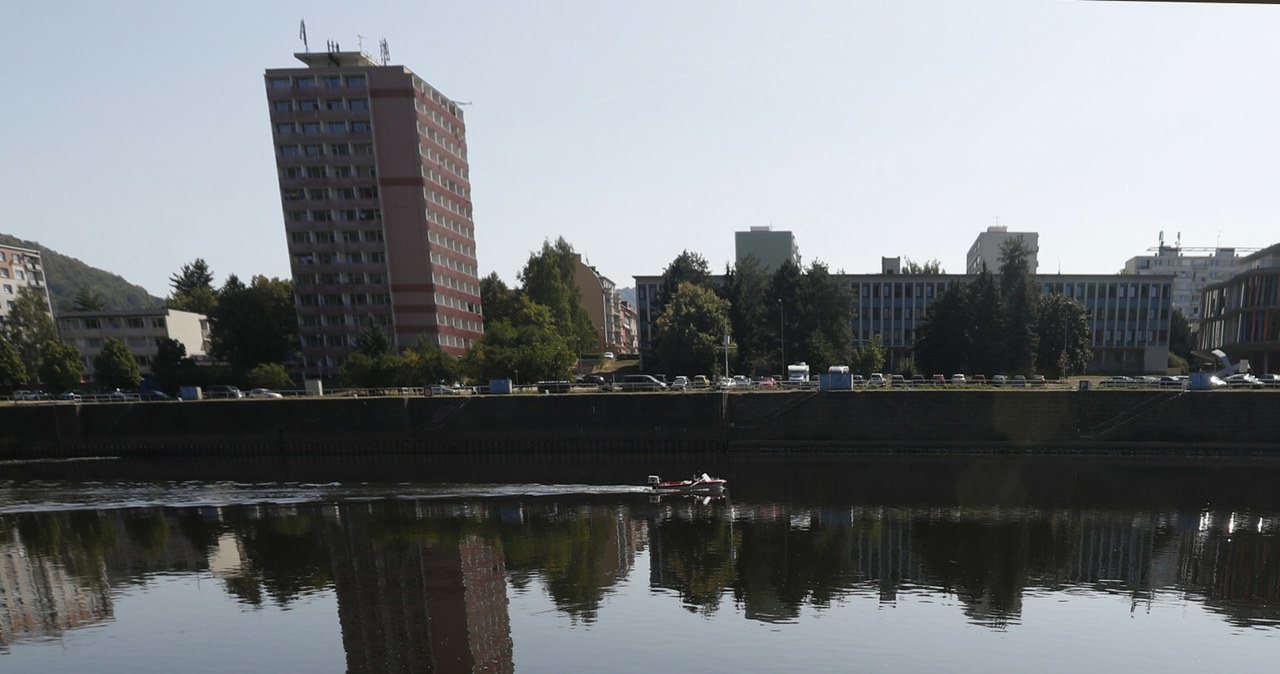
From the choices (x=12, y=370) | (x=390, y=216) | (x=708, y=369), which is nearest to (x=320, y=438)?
(x=390, y=216)

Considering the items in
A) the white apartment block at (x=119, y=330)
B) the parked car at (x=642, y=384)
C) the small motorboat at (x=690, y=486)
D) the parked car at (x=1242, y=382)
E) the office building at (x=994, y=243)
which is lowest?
the small motorboat at (x=690, y=486)

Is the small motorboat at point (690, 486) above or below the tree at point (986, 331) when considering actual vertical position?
below

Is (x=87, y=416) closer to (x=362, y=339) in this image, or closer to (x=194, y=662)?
(x=362, y=339)

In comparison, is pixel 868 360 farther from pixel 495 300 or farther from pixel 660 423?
pixel 495 300

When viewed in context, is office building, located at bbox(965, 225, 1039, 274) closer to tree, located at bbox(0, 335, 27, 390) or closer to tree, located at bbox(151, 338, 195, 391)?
tree, located at bbox(151, 338, 195, 391)

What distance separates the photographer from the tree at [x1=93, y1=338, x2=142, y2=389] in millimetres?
76250

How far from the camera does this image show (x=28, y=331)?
89062 millimetres

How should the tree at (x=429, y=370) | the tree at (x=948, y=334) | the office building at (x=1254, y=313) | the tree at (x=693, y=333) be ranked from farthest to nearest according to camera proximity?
the office building at (x=1254, y=313)
the tree at (x=693, y=333)
the tree at (x=948, y=334)
the tree at (x=429, y=370)

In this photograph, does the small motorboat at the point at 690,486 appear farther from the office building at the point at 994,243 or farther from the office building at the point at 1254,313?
the office building at the point at 994,243

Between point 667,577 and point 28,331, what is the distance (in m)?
116

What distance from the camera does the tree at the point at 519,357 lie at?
2506 inches

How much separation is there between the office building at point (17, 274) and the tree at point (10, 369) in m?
35.7

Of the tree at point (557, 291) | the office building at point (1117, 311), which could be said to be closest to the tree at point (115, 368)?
the tree at point (557, 291)

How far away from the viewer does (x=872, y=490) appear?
1521 inches
